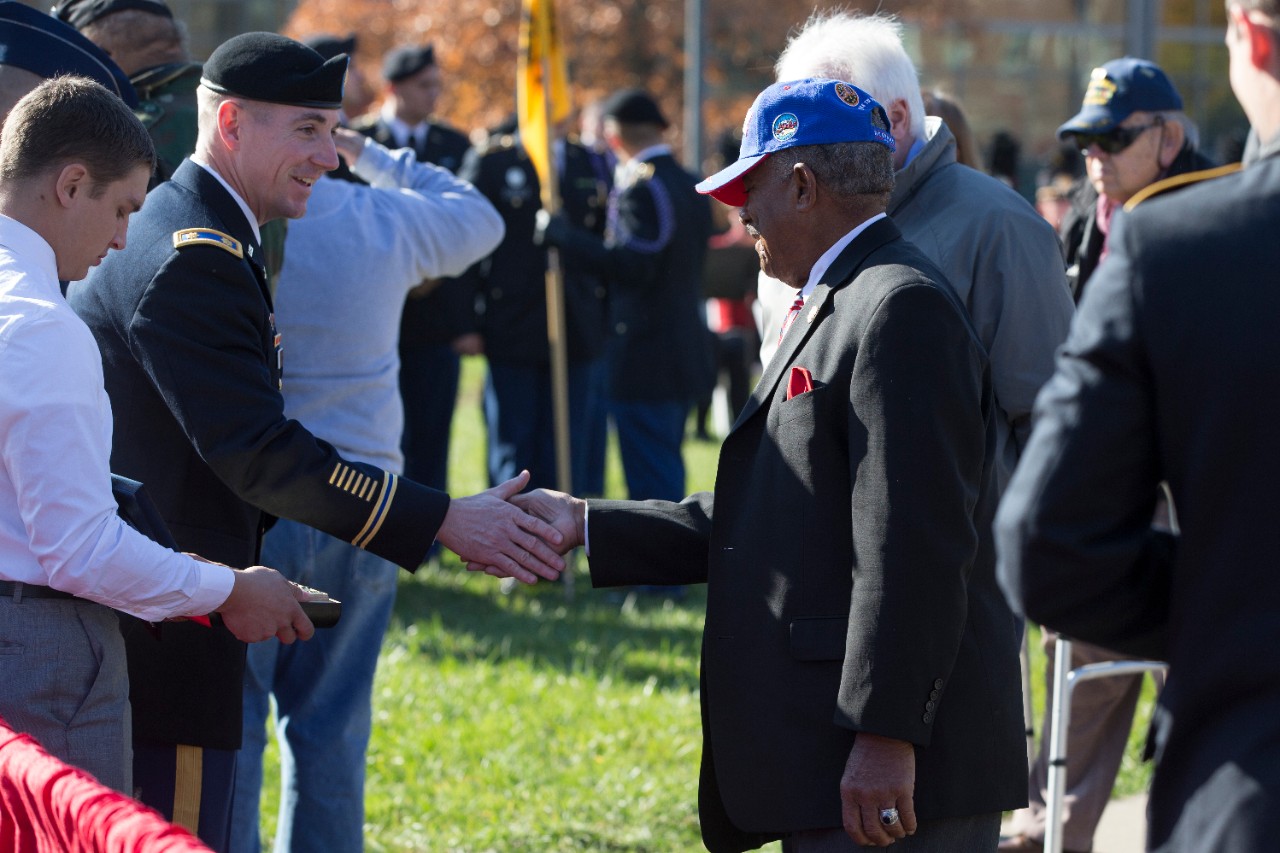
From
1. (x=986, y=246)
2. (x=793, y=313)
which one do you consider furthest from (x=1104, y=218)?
(x=793, y=313)

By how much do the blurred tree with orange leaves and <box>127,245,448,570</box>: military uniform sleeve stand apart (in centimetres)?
1869

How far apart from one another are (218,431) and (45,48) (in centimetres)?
124

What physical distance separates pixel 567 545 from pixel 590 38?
19.7 meters

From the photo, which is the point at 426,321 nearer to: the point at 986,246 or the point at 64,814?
the point at 986,246

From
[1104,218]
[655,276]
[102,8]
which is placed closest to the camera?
[102,8]

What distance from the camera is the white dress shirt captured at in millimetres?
2471

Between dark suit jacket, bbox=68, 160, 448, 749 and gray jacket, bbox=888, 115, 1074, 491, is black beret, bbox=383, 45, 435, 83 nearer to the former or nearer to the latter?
gray jacket, bbox=888, 115, 1074, 491

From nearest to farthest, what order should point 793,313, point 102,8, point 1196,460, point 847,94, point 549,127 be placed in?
1. point 1196,460
2. point 847,94
3. point 793,313
4. point 102,8
5. point 549,127

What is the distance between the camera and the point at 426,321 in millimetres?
7715

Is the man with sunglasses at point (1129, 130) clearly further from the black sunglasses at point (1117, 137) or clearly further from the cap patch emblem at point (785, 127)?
the cap patch emblem at point (785, 127)

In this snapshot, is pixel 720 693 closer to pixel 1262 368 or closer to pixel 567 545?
pixel 567 545

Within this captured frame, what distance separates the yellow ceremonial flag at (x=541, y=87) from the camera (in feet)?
26.6

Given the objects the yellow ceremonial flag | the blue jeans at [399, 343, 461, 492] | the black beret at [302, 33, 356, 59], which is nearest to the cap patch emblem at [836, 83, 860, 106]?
the black beret at [302, 33, 356, 59]

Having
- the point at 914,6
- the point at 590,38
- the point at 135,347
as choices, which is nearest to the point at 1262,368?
the point at 135,347
